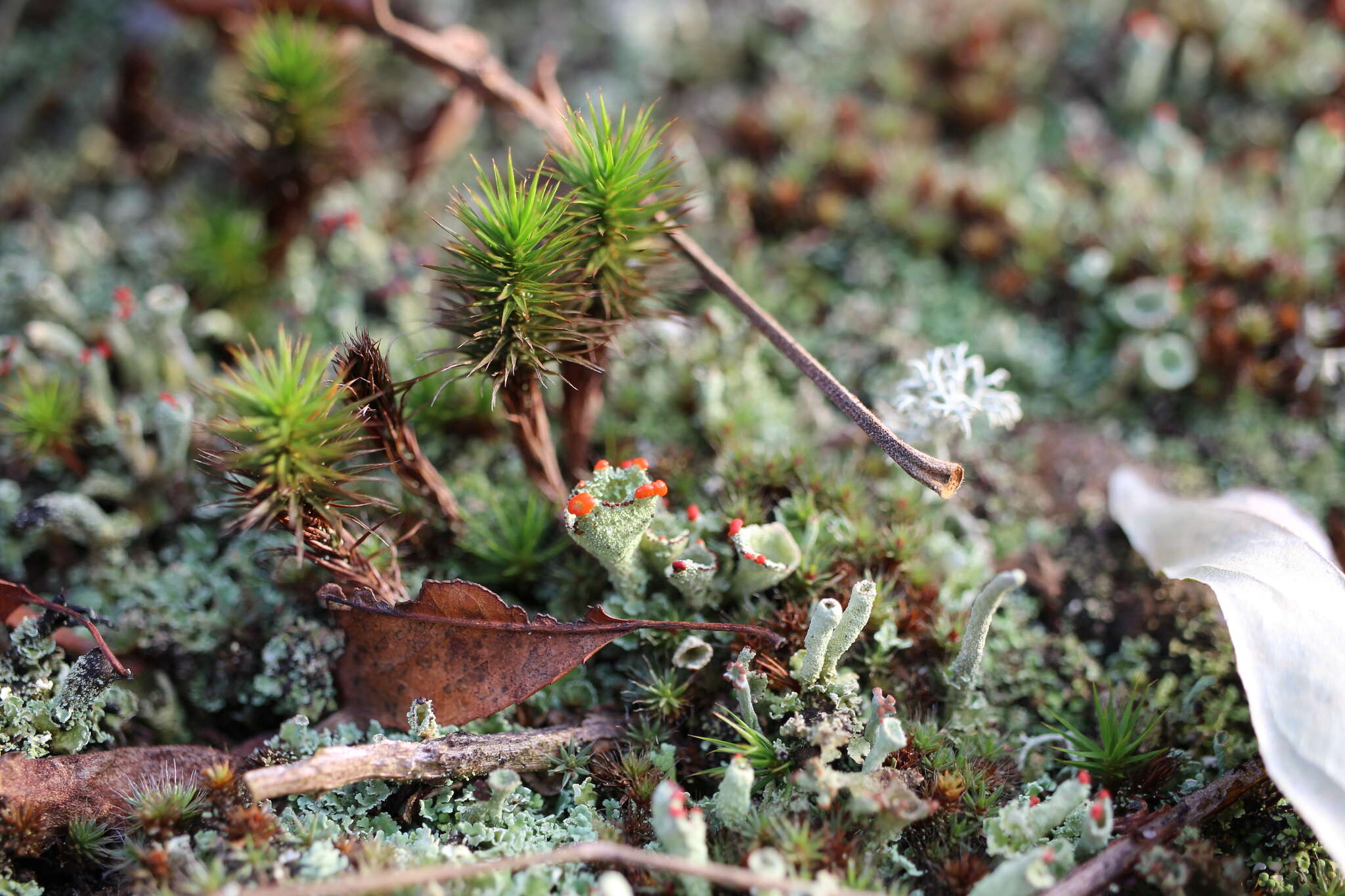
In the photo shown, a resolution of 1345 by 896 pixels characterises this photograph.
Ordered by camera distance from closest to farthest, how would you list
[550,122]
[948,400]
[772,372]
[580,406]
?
[948,400], [580,406], [550,122], [772,372]

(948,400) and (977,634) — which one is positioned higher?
(948,400)

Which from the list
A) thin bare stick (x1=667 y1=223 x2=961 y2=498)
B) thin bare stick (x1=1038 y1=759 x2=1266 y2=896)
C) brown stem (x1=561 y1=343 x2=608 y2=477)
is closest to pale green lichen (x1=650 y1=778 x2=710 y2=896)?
thin bare stick (x1=1038 y1=759 x2=1266 y2=896)

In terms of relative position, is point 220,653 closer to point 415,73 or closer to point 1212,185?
point 415,73

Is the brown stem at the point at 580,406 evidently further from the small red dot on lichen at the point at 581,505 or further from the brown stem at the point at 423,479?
the small red dot on lichen at the point at 581,505

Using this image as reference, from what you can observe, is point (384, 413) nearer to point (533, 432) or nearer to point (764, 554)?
point (533, 432)

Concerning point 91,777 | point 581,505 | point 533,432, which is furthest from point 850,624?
point 91,777

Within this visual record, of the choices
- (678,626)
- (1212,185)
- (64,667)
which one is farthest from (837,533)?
(1212,185)
